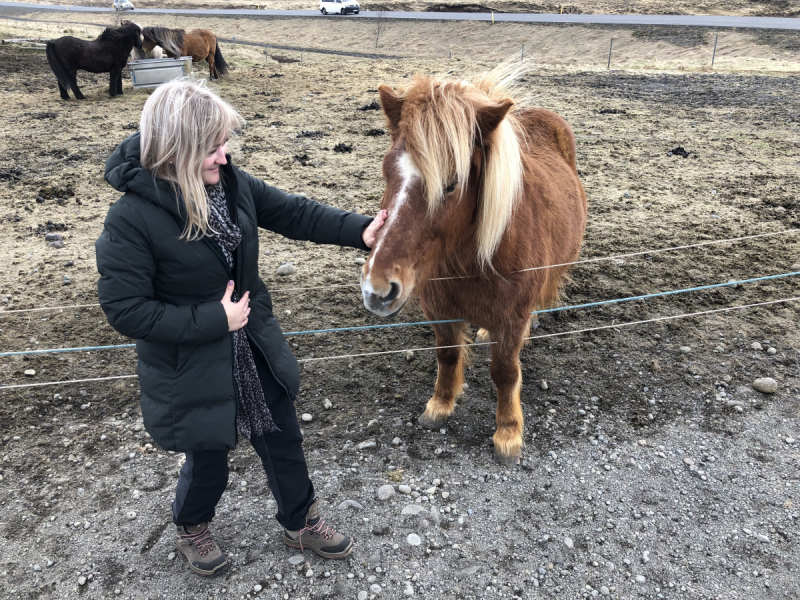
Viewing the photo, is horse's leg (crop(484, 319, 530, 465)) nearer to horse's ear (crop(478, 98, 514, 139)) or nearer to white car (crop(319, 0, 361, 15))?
horse's ear (crop(478, 98, 514, 139))

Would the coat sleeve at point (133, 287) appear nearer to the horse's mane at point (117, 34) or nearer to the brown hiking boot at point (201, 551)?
the brown hiking boot at point (201, 551)

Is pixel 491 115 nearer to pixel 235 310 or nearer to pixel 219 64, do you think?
pixel 235 310

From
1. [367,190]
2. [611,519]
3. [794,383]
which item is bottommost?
[611,519]

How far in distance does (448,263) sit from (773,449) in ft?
7.54

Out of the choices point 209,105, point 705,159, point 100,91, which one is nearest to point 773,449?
point 209,105

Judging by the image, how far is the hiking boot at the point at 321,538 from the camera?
2.51m

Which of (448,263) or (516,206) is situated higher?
(516,206)

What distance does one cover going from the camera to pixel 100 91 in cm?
1216

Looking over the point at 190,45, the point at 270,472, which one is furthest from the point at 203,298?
the point at 190,45

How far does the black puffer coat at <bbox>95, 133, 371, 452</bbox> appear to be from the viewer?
1799 millimetres

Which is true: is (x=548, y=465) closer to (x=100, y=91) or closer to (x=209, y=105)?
(x=209, y=105)

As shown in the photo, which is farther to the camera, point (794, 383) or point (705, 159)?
point (705, 159)

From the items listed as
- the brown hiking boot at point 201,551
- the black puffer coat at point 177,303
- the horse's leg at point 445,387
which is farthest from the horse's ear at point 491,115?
the brown hiking boot at point 201,551

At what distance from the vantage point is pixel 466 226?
2418 mm
